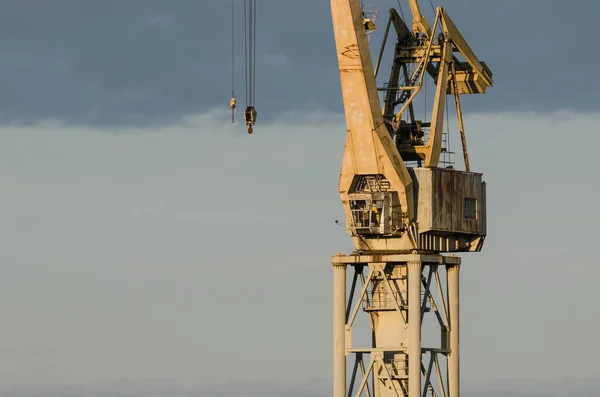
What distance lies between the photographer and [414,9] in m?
160

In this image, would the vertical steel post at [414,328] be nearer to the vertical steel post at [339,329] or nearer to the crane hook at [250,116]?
the vertical steel post at [339,329]

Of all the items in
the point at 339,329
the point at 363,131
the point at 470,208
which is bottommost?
the point at 339,329

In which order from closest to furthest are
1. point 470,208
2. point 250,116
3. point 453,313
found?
1. point 250,116
2. point 453,313
3. point 470,208

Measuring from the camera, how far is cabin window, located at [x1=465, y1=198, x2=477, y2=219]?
518 feet

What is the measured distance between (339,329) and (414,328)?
15.2ft

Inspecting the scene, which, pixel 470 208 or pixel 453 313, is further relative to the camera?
pixel 470 208

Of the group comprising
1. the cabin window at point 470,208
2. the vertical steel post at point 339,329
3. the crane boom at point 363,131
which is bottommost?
the vertical steel post at point 339,329

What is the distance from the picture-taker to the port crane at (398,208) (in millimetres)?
153750

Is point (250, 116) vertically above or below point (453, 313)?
above

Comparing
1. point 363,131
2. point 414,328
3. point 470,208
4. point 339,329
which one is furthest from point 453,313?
point 363,131

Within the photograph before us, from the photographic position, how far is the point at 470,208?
15825 centimetres

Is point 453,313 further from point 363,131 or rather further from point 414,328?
point 363,131

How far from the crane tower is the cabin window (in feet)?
0.18

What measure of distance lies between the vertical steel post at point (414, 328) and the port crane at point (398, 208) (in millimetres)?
54
